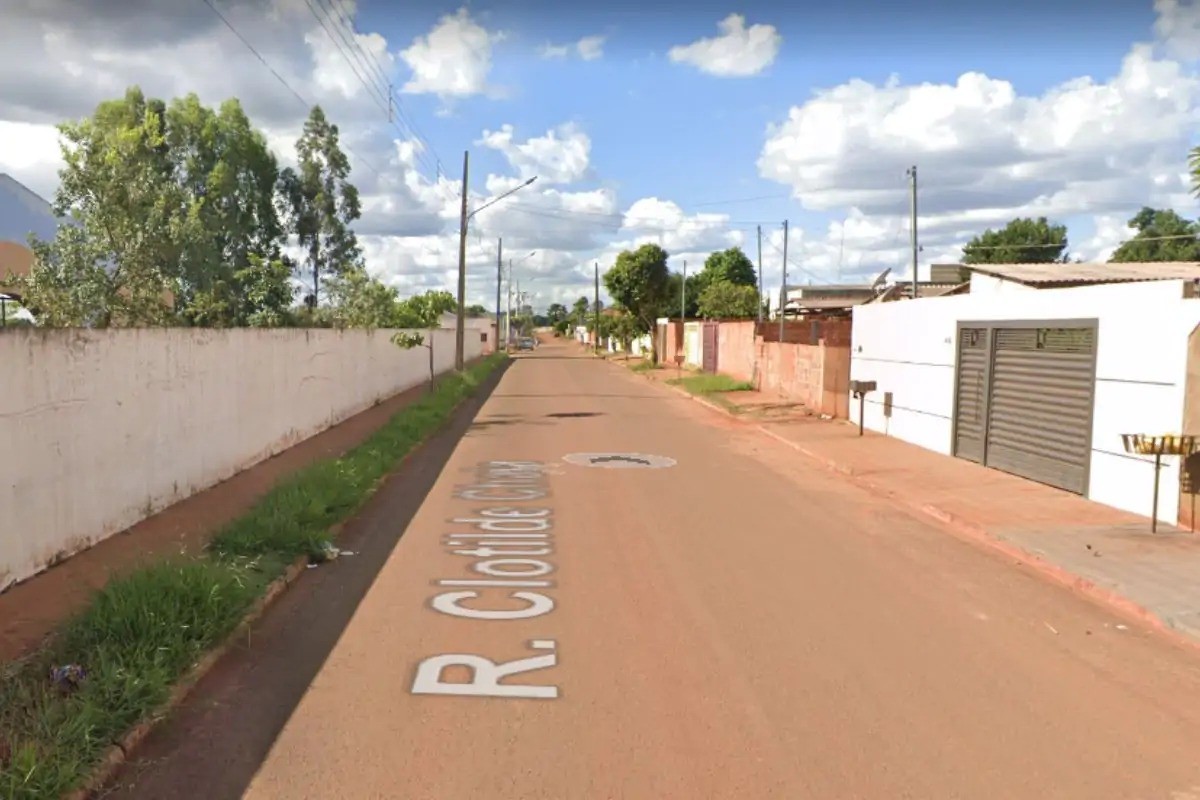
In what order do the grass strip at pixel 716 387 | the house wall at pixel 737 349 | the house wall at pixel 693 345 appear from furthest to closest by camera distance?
the house wall at pixel 693 345, the house wall at pixel 737 349, the grass strip at pixel 716 387

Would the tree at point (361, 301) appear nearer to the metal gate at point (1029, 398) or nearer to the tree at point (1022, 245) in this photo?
the metal gate at point (1029, 398)

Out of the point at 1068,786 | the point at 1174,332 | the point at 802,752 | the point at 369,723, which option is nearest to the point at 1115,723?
the point at 1068,786

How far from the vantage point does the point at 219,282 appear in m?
25.7

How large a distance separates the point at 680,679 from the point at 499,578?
8.19 feet

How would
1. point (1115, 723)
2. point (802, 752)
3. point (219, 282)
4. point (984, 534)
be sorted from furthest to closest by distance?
point (219, 282), point (984, 534), point (1115, 723), point (802, 752)

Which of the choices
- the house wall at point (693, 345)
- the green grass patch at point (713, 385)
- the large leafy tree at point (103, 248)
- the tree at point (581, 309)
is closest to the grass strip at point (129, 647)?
the large leafy tree at point (103, 248)

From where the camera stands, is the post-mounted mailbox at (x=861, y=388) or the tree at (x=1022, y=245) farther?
the tree at (x=1022, y=245)

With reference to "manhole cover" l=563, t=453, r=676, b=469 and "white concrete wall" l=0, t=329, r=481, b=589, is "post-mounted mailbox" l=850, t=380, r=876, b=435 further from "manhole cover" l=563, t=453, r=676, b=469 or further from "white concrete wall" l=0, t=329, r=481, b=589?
"white concrete wall" l=0, t=329, r=481, b=589

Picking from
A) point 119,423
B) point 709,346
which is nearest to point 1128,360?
point 119,423

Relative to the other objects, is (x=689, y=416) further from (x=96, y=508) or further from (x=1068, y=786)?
(x=1068, y=786)

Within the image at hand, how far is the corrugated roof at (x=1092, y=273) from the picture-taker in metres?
15.9

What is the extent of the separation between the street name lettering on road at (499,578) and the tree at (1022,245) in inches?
2000

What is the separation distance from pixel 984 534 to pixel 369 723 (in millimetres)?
6597

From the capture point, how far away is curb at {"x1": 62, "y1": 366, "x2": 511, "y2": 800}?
3773mm
